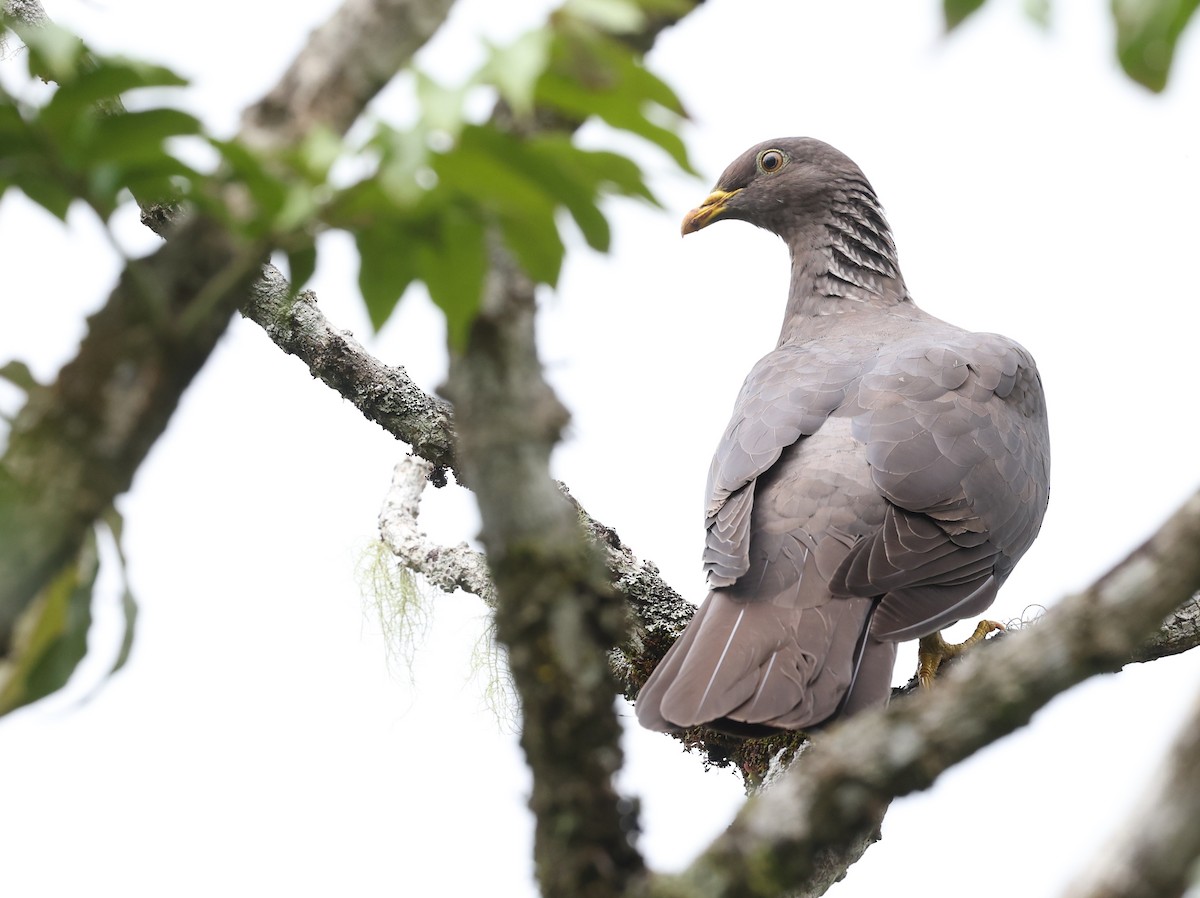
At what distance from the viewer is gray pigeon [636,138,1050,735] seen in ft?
10.6

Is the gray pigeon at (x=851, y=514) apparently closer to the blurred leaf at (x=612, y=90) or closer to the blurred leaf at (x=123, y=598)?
the blurred leaf at (x=123, y=598)

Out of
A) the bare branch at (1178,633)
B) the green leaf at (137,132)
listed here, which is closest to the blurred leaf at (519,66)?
the green leaf at (137,132)

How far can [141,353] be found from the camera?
126cm

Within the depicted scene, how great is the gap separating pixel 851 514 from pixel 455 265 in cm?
273

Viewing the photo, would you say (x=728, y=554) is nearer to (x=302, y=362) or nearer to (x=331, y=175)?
(x=302, y=362)

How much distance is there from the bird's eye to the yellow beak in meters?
0.15

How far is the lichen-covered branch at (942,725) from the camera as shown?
1216 millimetres

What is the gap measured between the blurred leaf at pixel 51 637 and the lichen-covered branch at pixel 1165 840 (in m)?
1.03

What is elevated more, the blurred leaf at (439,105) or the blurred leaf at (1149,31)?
the blurred leaf at (1149,31)

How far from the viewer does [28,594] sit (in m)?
1.22

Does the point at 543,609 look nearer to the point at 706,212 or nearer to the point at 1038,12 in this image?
the point at 1038,12

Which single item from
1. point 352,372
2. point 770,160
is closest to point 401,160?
point 352,372

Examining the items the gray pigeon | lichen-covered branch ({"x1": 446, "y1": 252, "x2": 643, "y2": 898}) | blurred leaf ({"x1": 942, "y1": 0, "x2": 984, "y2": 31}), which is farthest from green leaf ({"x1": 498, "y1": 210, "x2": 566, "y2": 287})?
the gray pigeon

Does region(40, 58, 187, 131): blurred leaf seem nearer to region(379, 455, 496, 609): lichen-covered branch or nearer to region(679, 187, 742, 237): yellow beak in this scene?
region(379, 455, 496, 609): lichen-covered branch
